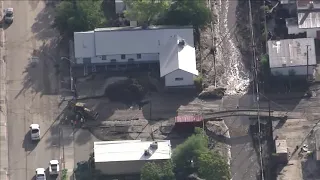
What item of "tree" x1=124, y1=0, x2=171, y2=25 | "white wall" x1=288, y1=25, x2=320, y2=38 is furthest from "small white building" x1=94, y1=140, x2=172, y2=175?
"white wall" x1=288, y1=25, x2=320, y2=38

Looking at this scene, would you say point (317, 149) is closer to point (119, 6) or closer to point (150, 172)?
point (150, 172)

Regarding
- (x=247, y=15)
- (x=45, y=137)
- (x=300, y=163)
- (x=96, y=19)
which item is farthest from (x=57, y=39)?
(x=300, y=163)

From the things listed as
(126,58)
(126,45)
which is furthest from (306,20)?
(126,58)

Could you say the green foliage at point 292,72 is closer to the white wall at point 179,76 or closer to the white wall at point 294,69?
the white wall at point 294,69

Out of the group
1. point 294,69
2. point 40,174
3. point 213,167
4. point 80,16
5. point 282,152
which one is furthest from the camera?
point 80,16

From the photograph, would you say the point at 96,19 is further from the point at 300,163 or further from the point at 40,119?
the point at 300,163

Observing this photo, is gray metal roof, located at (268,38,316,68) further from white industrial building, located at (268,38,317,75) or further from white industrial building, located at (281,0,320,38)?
white industrial building, located at (281,0,320,38)
